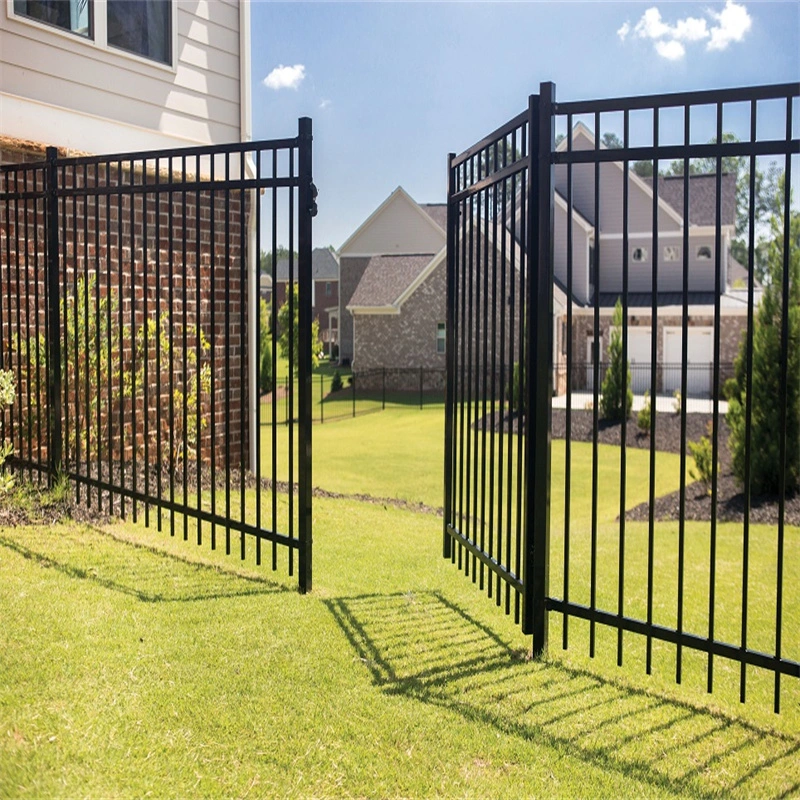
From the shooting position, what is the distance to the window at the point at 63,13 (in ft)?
24.2

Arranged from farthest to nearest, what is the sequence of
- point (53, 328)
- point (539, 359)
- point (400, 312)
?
1. point (400, 312)
2. point (53, 328)
3. point (539, 359)

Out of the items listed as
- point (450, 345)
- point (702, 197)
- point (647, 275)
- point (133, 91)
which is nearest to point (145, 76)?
point (133, 91)

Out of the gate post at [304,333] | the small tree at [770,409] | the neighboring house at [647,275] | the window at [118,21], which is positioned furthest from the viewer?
the neighboring house at [647,275]

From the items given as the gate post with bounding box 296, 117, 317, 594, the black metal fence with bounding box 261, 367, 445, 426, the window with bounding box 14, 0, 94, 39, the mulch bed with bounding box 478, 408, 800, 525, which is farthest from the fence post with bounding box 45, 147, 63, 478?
the black metal fence with bounding box 261, 367, 445, 426

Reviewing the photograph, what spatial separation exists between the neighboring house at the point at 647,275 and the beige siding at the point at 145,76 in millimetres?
17552

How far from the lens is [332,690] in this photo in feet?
12.4

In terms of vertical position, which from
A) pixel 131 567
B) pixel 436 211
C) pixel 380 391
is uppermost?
pixel 436 211

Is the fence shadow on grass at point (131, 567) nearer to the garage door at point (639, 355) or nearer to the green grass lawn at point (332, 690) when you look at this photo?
the green grass lawn at point (332, 690)

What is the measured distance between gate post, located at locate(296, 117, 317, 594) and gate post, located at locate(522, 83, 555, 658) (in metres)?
1.35

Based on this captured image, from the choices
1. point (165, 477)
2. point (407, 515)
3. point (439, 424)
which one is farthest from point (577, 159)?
point (439, 424)

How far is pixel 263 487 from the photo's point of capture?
28.9ft

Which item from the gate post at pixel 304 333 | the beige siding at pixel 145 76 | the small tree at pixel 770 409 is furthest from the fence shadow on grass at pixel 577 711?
the small tree at pixel 770 409

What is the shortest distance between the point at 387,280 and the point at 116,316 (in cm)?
2307

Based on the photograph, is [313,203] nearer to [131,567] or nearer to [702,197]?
[131,567]
